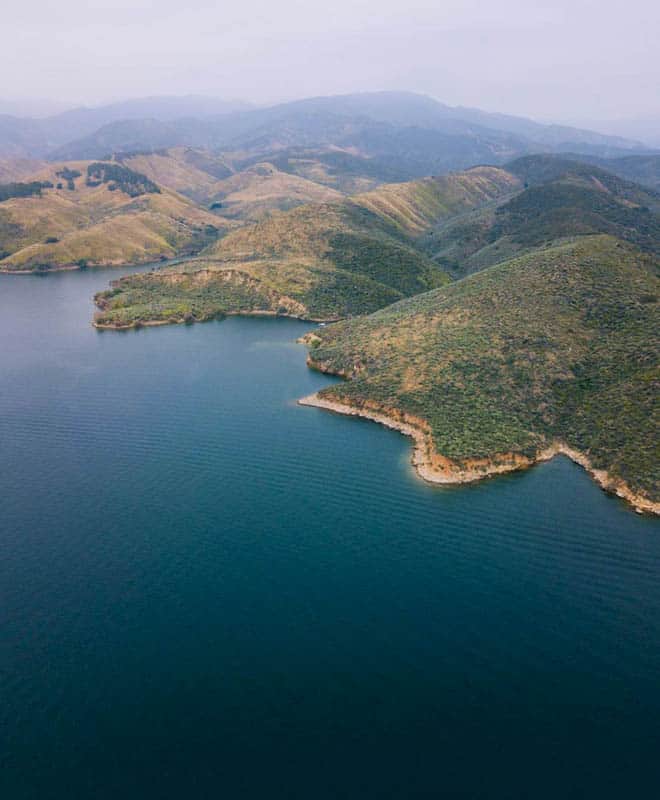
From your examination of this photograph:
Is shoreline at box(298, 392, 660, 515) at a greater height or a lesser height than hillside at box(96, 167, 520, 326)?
lesser

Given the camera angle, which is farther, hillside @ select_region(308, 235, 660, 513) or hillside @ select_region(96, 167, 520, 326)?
hillside @ select_region(96, 167, 520, 326)

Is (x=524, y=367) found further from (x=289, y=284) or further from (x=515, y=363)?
(x=289, y=284)

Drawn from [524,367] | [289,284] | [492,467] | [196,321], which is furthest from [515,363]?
[196,321]

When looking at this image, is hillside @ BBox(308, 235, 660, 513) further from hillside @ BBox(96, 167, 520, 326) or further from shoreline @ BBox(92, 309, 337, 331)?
hillside @ BBox(96, 167, 520, 326)

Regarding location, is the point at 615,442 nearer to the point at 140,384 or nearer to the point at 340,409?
the point at 340,409

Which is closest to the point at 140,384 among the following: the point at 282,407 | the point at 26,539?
the point at 282,407

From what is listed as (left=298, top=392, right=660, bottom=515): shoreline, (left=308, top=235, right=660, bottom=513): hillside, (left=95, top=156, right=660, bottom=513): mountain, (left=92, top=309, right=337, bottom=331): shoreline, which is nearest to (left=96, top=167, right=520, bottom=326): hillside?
(left=92, top=309, right=337, bottom=331): shoreline

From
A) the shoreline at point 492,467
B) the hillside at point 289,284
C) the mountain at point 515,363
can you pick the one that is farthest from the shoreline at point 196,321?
the shoreline at point 492,467

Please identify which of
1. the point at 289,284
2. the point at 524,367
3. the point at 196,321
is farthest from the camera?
the point at 289,284
